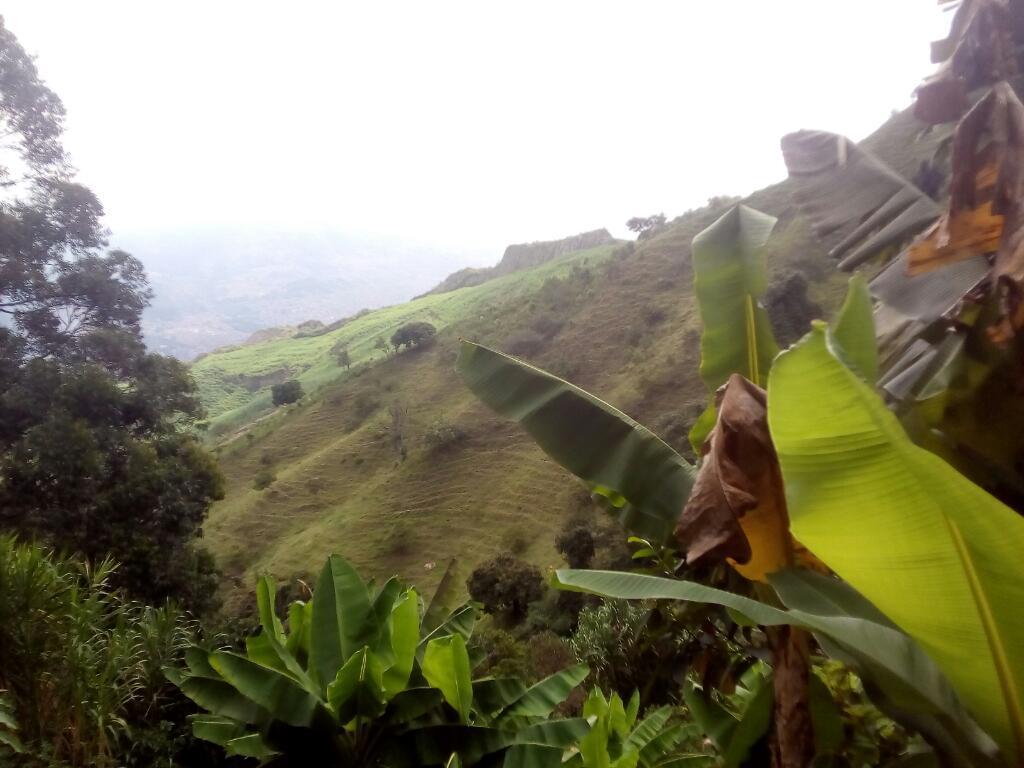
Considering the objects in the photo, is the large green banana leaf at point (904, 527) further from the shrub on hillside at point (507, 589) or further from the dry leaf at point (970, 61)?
the shrub on hillside at point (507, 589)

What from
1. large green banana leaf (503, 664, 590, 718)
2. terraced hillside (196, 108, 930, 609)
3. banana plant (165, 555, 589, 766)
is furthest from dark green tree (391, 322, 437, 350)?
large green banana leaf (503, 664, 590, 718)

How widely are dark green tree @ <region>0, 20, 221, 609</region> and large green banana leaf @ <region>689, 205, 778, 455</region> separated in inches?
374

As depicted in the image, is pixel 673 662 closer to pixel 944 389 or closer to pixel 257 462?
pixel 944 389

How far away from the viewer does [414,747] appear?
2641 mm

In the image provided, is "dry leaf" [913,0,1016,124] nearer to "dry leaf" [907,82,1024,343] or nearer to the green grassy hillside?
"dry leaf" [907,82,1024,343]

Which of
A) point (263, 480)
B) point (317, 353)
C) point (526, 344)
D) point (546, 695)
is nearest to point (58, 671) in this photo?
point (546, 695)

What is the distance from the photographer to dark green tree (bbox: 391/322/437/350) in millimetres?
27422

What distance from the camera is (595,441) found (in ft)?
6.50

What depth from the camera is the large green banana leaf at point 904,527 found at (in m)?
0.86

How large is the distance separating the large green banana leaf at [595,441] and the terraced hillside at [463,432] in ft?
40.8

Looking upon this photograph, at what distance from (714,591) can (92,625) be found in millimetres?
4124

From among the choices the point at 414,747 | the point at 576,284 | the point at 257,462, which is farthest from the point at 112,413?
the point at 576,284

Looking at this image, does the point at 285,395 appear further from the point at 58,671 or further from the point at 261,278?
the point at 261,278

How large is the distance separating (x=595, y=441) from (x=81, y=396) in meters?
9.76
